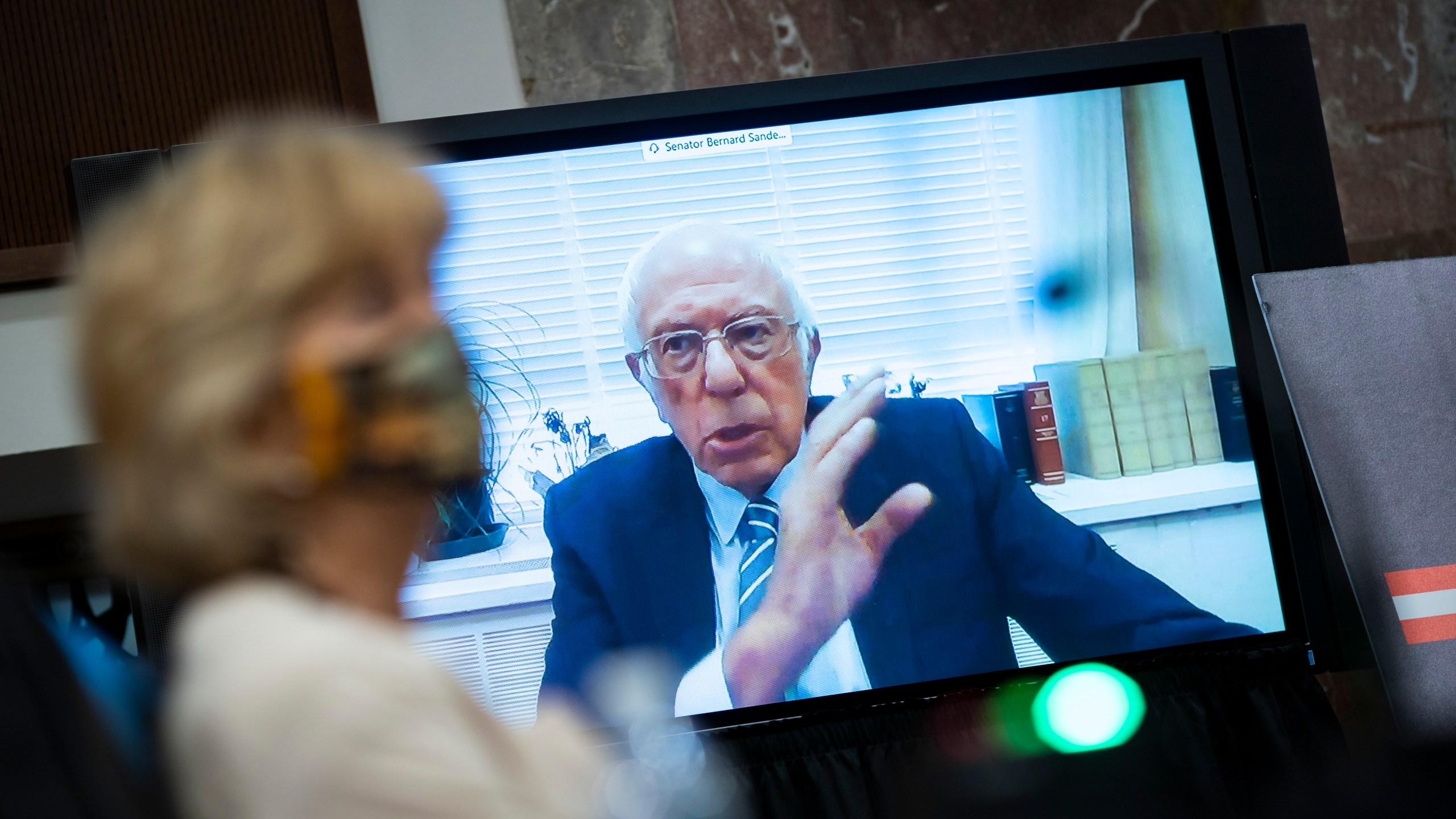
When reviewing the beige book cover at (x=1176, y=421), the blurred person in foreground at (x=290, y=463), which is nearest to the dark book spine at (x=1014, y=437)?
the beige book cover at (x=1176, y=421)

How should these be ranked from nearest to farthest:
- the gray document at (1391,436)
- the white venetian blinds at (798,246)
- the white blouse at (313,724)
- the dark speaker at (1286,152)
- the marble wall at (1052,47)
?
the white blouse at (313,724) < the gray document at (1391,436) < the white venetian blinds at (798,246) < the dark speaker at (1286,152) < the marble wall at (1052,47)

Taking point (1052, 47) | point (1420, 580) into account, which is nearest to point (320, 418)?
point (1420, 580)

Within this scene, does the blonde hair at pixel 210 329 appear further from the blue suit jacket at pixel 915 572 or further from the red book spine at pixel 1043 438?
the red book spine at pixel 1043 438

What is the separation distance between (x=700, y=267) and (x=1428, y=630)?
1.46m

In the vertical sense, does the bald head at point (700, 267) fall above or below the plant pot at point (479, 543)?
above

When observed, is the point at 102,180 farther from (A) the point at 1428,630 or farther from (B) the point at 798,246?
(A) the point at 1428,630

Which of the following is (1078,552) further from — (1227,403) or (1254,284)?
(1254,284)

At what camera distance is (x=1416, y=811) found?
480 millimetres

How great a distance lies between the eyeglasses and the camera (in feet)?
6.70

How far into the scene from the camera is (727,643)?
2.00 m

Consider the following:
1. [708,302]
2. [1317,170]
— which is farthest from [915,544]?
[1317,170]

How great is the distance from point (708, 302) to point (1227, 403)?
104 cm

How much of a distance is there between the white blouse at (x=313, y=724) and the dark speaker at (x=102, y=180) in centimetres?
171

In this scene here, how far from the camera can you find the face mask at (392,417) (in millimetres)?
573
